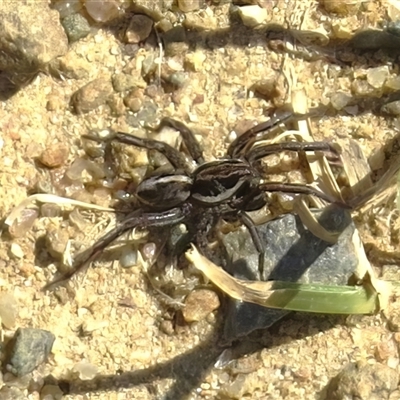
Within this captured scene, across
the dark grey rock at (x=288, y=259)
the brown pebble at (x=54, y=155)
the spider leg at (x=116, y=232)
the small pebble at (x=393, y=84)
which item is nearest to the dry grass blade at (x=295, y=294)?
the dark grey rock at (x=288, y=259)

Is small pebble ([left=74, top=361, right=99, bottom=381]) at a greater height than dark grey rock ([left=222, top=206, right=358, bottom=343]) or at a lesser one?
lesser

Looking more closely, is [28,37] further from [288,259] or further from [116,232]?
[288,259]

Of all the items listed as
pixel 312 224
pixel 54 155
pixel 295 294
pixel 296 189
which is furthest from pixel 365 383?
pixel 54 155

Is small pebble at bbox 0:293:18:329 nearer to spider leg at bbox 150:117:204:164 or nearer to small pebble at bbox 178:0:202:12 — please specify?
spider leg at bbox 150:117:204:164

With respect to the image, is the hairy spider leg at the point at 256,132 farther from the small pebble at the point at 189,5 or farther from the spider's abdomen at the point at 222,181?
the small pebble at the point at 189,5

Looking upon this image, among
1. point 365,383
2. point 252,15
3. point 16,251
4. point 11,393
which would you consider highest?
point 252,15

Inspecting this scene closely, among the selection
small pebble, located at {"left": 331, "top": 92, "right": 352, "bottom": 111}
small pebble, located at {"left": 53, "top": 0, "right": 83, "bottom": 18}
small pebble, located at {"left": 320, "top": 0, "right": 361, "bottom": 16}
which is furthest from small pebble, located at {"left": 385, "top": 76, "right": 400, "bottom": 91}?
small pebble, located at {"left": 53, "top": 0, "right": 83, "bottom": 18}
